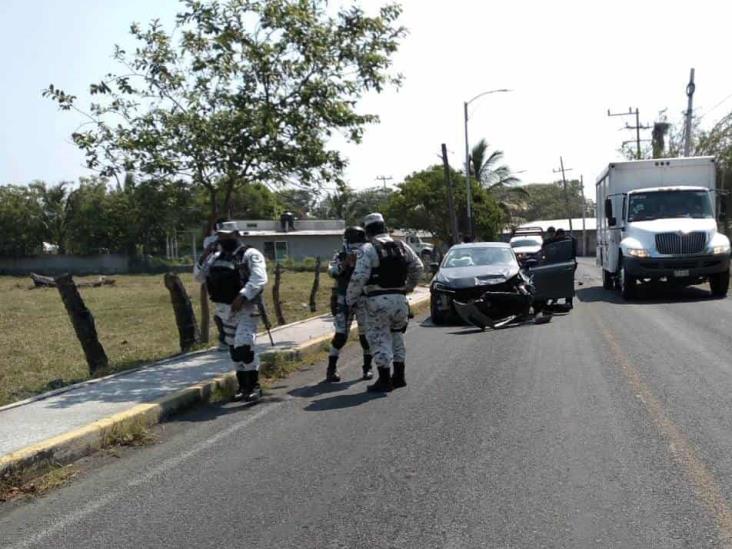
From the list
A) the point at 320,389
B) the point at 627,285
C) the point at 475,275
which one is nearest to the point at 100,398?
the point at 320,389

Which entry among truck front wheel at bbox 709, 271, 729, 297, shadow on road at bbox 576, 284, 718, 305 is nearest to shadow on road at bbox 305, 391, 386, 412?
shadow on road at bbox 576, 284, 718, 305

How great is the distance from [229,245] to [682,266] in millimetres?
12671

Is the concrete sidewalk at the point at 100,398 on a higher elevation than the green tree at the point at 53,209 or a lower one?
lower

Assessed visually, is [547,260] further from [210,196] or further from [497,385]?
[497,385]

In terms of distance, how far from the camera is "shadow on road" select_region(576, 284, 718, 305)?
19.4m

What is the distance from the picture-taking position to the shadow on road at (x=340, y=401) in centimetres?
823

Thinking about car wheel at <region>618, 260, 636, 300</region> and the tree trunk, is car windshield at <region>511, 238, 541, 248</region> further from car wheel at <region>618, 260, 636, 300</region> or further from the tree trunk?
the tree trunk

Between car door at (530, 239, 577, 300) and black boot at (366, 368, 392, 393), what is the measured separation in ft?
27.2

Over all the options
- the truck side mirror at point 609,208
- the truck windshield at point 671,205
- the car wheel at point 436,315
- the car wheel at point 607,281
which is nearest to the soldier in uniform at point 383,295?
the car wheel at point 436,315

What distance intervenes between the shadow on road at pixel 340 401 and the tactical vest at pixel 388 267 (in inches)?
46.1

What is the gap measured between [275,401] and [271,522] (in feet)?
12.9

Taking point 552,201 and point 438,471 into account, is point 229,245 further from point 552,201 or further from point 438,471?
point 552,201

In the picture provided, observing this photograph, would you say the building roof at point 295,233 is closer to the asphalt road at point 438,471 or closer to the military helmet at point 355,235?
the military helmet at point 355,235

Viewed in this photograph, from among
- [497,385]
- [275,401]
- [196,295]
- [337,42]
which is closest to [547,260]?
[337,42]
